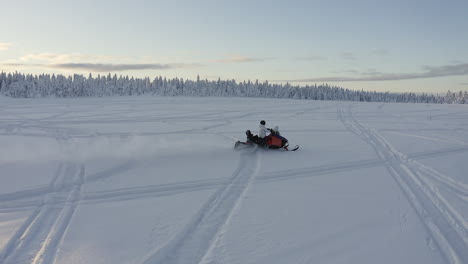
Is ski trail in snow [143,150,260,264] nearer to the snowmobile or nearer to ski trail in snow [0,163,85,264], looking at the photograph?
ski trail in snow [0,163,85,264]

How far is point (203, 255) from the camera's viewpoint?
16.0ft

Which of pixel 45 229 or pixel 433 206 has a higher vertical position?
pixel 433 206

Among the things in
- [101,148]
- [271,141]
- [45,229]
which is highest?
[271,141]

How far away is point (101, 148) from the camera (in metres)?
13.9

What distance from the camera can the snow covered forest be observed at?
9994 cm

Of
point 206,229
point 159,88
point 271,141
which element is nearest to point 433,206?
point 206,229

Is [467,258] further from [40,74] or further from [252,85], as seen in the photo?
[40,74]

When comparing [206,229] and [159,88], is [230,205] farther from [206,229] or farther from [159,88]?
[159,88]

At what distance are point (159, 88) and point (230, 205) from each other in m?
123

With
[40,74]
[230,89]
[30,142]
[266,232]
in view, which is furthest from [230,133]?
[40,74]

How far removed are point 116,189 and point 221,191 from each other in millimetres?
2530

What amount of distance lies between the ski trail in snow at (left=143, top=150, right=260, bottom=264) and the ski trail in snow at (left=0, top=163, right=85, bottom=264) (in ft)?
5.29

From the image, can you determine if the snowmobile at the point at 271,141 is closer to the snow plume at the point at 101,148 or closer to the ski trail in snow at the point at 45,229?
the snow plume at the point at 101,148

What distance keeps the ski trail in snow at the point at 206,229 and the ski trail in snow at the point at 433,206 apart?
11.2 feet
